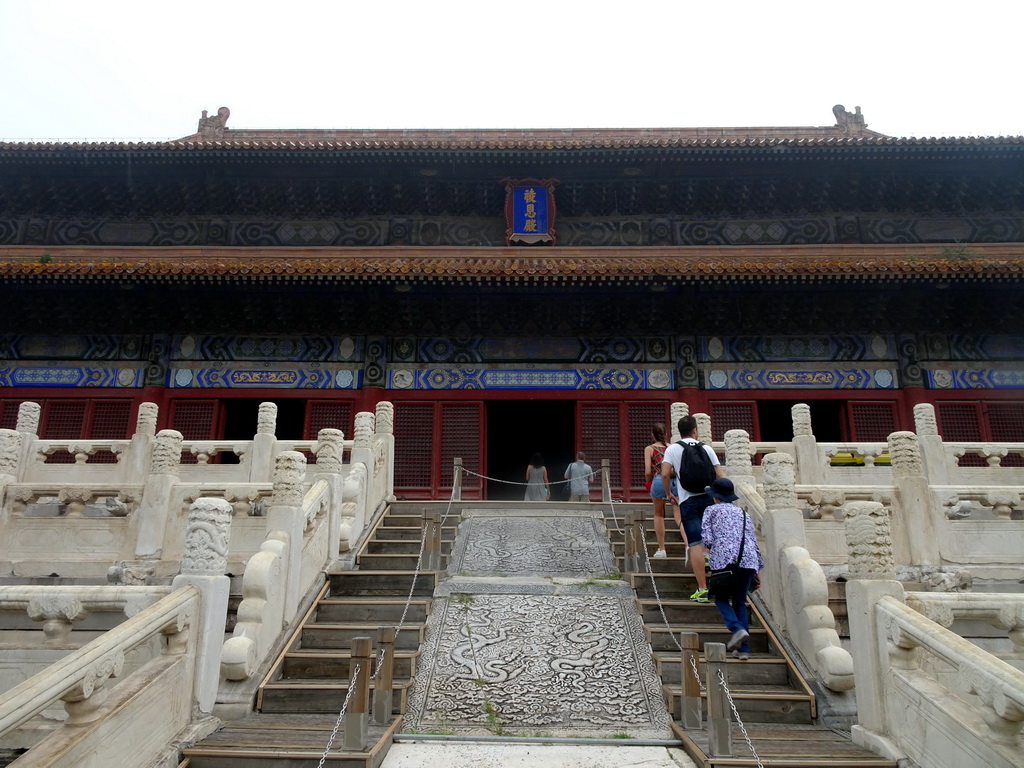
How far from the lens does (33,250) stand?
1559 centimetres

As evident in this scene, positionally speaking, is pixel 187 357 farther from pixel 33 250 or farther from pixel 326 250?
pixel 33 250

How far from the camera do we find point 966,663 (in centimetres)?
374

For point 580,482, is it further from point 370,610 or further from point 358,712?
point 358,712

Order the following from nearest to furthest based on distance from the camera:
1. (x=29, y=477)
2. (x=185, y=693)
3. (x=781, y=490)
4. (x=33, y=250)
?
(x=185, y=693), (x=781, y=490), (x=29, y=477), (x=33, y=250)

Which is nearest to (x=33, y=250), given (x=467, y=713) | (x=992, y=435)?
(x=467, y=713)

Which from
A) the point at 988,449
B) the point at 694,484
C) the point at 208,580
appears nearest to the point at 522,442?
the point at 988,449

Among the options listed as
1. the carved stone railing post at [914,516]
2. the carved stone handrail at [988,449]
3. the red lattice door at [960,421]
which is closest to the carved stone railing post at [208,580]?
the carved stone railing post at [914,516]

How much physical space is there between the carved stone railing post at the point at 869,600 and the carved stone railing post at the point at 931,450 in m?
5.15

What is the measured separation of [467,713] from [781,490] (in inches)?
138

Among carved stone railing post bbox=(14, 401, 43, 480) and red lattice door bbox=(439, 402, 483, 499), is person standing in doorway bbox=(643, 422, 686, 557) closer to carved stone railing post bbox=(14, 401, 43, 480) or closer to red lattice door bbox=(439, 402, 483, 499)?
red lattice door bbox=(439, 402, 483, 499)

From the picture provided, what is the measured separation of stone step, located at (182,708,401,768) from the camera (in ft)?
13.5

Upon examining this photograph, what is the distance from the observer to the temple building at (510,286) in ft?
44.0

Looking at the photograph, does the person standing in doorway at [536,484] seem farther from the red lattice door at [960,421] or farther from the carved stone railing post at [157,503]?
the red lattice door at [960,421]

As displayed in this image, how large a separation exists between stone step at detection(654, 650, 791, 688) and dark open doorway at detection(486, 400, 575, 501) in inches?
545
